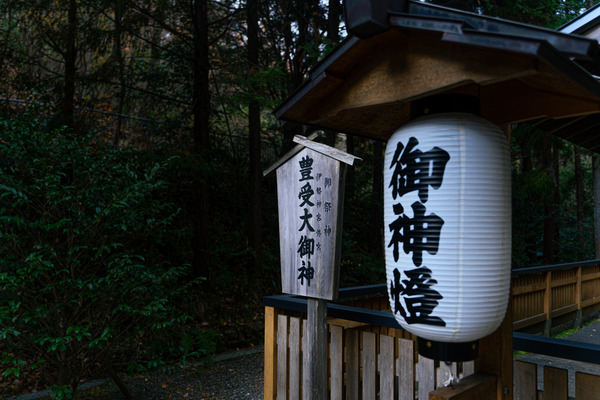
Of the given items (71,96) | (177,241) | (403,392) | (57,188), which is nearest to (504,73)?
(403,392)

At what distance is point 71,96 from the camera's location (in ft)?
23.2

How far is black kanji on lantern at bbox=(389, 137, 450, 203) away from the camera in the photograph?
201cm

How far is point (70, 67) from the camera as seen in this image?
719 cm

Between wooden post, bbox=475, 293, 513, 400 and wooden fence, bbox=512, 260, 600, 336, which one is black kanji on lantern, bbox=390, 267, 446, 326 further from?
wooden fence, bbox=512, 260, 600, 336

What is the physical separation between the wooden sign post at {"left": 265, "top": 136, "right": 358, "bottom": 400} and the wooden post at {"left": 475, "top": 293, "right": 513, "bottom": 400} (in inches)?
43.1

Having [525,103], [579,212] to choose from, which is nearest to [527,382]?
[525,103]

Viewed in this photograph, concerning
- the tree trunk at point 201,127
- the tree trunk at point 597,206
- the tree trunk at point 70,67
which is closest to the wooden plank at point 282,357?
the tree trunk at point 201,127

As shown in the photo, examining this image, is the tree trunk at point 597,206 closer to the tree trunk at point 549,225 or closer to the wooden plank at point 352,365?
the tree trunk at point 549,225

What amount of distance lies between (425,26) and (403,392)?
2281mm

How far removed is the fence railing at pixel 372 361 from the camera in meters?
2.30

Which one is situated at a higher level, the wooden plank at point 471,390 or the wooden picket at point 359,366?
the wooden plank at point 471,390

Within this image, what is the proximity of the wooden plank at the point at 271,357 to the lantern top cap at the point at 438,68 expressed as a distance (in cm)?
184

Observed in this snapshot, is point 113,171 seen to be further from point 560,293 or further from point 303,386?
point 560,293

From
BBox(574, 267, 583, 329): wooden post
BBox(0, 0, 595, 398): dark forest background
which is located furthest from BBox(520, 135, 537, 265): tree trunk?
BBox(574, 267, 583, 329): wooden post
